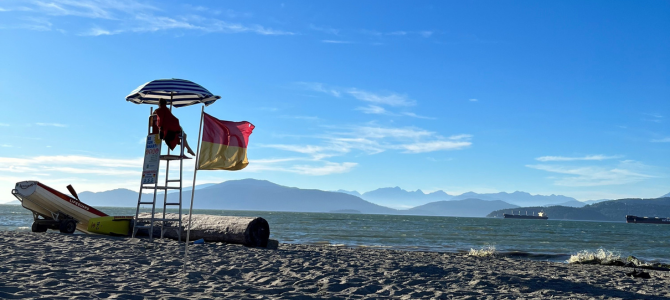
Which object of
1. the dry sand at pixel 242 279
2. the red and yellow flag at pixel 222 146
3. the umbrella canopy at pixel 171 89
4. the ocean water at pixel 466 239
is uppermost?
the umbrella canopy at pixel 171 89

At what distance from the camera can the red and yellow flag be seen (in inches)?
320

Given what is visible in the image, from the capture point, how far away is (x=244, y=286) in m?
6.91

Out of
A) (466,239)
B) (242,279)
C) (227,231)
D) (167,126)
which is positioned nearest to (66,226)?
(227,231)

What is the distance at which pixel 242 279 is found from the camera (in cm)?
753

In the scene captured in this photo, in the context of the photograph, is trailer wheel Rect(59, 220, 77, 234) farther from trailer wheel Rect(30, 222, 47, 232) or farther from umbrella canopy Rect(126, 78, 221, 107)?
umbrella canopy Rect(126, 78, 221, 107)

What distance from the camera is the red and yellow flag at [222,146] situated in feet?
26.7

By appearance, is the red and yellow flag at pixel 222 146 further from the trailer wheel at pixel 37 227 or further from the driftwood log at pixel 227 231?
the trailer wheel at pixel 37 227

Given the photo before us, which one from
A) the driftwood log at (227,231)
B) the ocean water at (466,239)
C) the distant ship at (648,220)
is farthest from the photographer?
the distant ship at (648,220)

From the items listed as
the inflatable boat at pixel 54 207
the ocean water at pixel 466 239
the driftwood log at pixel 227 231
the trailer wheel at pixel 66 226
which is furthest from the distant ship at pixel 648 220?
the trailer wheel at pixel 66 226

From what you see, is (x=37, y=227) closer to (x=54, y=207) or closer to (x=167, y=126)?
(x=54, y=207)

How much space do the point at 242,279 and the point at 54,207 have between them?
961 cm

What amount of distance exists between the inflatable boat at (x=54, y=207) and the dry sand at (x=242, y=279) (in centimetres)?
306

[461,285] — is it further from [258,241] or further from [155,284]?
[258,241]

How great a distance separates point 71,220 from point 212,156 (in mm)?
8483
